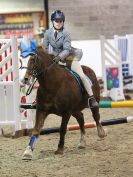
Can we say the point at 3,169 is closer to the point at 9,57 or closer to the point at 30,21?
the point at 9,57

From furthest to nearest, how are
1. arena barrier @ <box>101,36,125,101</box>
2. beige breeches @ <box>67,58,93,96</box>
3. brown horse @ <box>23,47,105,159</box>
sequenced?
arena barrier @ <box>101,36,125,101</box> → beige breeches @ <box>67,58,93,96</box> → brown horse @ <box>23,47,105,159</box>

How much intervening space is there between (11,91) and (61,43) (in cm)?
183

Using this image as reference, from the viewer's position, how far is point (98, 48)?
1543 cm

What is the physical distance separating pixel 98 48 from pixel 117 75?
8.75 ft

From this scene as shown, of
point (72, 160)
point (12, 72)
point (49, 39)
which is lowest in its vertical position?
point (72, 160)

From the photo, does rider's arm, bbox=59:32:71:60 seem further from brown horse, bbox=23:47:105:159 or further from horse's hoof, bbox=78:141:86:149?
horse's hoof, bbox=78:141:86:149

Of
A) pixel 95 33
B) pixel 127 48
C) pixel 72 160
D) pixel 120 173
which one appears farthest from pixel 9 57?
pixel 95 33

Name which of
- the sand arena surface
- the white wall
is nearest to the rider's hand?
the sand arena surface

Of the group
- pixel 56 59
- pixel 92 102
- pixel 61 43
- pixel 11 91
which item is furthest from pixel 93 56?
pixel 56 59

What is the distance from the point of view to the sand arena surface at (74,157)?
554cm

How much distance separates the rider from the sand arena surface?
34.7 inches

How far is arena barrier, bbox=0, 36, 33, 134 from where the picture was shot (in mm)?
7988

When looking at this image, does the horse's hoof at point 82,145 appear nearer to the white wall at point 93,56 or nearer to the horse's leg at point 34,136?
the horse's leg at point 34,136

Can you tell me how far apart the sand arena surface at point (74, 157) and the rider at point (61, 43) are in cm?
88
